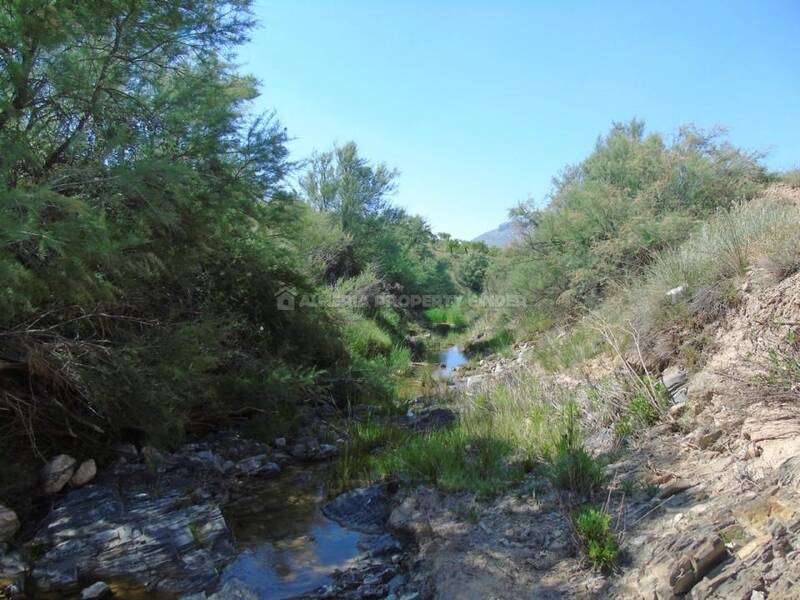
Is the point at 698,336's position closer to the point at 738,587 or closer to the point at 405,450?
the point at 405,450

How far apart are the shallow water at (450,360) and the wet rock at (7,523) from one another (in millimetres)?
9922

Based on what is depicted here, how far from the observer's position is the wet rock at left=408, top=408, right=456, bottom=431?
797 cm

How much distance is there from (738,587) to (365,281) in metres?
16.0

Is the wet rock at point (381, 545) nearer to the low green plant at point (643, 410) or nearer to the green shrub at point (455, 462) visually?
the green shrub at point (455, 462)

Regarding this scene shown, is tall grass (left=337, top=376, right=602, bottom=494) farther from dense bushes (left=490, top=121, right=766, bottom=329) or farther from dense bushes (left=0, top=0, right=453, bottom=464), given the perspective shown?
dense bushes (left=490, top=121, right=766, bottom=329)

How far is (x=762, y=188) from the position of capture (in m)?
12.2

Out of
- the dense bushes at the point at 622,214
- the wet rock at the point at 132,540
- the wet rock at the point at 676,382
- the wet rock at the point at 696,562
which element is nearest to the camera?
the wet rock at the point at 696,562

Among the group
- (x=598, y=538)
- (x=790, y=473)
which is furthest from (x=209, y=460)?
(x=790, y=473)

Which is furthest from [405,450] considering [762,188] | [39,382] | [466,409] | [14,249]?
[762,188]

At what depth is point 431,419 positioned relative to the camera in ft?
27.8

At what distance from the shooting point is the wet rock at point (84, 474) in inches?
219

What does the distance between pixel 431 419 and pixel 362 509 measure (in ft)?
9.36

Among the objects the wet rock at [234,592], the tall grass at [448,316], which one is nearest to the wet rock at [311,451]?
the wet rock at [234,592]

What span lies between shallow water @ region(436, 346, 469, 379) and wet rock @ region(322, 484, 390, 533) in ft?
25.8
